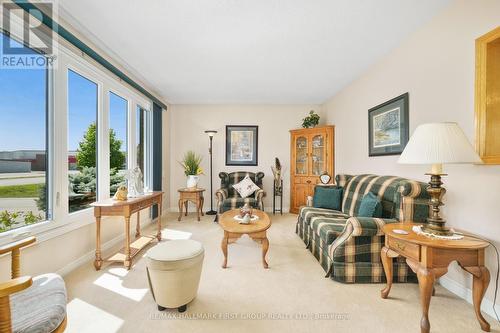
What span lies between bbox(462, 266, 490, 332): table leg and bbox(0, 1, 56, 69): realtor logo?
3.82 m

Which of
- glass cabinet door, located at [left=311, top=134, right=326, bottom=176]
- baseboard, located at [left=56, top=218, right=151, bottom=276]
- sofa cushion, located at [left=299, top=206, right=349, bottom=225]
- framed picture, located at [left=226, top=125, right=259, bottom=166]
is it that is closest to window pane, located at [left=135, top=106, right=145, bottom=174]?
baseboard, located at [left=56, top=218, right=151, bottom=276]

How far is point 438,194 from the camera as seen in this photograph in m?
1.63

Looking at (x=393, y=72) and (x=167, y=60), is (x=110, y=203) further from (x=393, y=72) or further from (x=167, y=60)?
(x=393, y=72)

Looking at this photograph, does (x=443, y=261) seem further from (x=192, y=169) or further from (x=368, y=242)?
(x=192, y=169)

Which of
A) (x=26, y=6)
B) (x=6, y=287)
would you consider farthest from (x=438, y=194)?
(x=26, y=6)

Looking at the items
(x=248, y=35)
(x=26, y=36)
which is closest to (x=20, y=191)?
(x=26, y=36)

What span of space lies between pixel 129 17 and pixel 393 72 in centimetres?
309

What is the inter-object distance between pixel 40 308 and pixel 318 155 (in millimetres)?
4501

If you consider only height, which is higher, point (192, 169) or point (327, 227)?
point (192, 169)

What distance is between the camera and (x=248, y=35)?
2377 mm

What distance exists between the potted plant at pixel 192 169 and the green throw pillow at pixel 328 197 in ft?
7.99

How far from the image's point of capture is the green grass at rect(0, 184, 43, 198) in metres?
1.73

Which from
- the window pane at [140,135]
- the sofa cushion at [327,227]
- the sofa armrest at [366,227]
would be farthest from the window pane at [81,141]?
the sofa armrest at [366,227]

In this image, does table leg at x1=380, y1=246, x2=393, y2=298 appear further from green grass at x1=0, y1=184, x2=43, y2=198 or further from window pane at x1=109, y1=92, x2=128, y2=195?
window pane at x1=109, y1=92, x2=128, y2=195
